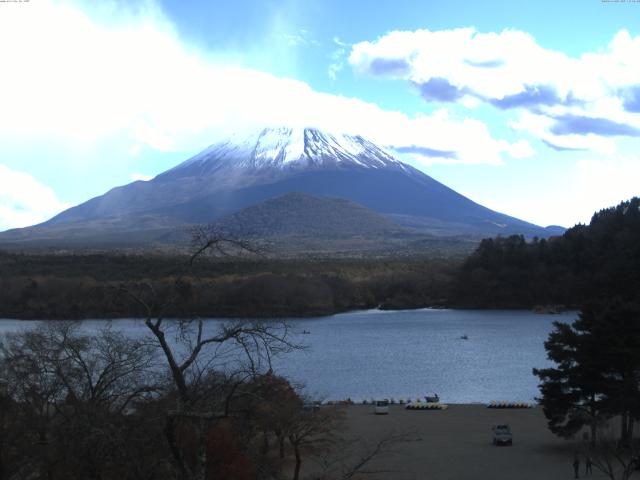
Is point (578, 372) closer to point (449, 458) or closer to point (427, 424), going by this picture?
point (449, 458)

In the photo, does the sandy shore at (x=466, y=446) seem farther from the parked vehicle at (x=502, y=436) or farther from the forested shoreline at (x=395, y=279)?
the forested shoreline at (x=395, y=279)

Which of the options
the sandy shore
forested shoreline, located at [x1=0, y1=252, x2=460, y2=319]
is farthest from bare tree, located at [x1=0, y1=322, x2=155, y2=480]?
forested shoreline, located at [x1=0, y1=252, x2=460, y2=319]

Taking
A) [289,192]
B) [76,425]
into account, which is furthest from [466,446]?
[289,192]

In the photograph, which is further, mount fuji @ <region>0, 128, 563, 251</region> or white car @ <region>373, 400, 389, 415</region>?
mount fuji @ <region>0, 128, 563, 251</region>

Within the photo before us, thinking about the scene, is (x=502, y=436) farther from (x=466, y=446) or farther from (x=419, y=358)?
(x=419, y=358)

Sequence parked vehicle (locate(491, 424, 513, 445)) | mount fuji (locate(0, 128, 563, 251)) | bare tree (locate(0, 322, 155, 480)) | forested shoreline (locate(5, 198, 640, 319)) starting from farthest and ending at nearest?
mount fuji (locate(0, 128, 563, 251)) → forested shoreline (locate(5, 198, 640, 319)) → parked vehicle (locate(491, 424, 513, 445)) → bare tree (locate(0, 322, 155, 480))

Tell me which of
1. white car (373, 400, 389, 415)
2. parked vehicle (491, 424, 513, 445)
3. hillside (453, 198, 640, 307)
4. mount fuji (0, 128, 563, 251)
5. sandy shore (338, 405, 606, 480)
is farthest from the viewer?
mount fuji (0, 128, 563, 251)

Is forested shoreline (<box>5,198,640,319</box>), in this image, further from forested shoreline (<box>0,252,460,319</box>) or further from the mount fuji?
the mount fuji

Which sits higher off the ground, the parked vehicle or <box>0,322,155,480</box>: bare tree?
Result: <box>0,322,155,480</box>: bare tree
